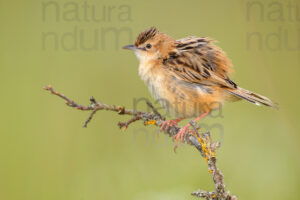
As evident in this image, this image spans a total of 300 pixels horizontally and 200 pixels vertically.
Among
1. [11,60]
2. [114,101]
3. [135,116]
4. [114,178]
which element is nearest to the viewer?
[135,116]

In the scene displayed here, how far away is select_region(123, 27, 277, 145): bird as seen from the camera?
434 centimetres

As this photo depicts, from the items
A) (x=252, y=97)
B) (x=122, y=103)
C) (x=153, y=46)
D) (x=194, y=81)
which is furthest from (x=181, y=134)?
(x=122, y=103)

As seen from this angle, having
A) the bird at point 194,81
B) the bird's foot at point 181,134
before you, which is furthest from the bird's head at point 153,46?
the bird's foot at point 181,134

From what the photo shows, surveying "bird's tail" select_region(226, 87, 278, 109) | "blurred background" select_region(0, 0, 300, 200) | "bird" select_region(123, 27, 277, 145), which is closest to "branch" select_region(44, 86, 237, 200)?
"bird" select_region(123, 27, 277, 145)

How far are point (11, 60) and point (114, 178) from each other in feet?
9.47

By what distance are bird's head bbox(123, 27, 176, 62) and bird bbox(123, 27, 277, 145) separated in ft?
0.23

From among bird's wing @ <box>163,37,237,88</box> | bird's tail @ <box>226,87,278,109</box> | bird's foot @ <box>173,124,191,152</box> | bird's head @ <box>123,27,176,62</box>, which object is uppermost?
bird's head @ <box>123,27,176,62</box>

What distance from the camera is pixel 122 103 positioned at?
222 inches

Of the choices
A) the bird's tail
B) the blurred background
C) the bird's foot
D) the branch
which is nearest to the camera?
the branch

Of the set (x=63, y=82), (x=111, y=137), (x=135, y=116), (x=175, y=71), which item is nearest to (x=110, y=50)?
(x=63, y=82)

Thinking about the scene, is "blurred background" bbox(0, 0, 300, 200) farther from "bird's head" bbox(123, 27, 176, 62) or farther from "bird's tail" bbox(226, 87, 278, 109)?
"bird's head" bbox(123, 27, 176, 62)

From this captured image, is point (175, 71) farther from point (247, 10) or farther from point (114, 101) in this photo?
point (247, 10)

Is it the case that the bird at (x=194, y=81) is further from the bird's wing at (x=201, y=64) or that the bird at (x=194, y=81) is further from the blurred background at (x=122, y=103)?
the blurred background at (x=122, y=103)

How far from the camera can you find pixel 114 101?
18.6ft
